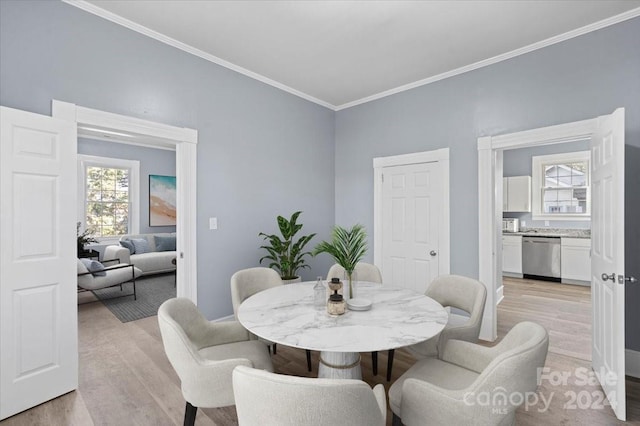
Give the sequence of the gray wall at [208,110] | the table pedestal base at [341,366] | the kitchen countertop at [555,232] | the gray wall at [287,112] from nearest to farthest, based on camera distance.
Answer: the table pedestal base at [341,366], the gray wall at [208,110], the gray wall at [287,112], the kitchen countertop at [555,232]

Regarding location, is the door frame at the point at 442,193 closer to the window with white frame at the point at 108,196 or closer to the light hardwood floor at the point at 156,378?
the light hardwood floor at the point at 156,378

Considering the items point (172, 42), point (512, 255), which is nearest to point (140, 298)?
point (172, 42)

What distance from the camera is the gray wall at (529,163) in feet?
19.9

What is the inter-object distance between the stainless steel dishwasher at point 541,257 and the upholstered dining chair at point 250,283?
528cm

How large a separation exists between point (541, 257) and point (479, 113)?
3.93 m

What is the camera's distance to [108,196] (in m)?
6.84

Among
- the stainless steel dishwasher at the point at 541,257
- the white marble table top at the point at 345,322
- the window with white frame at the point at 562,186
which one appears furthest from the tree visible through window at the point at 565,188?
the white marble table top at the point at 345,322

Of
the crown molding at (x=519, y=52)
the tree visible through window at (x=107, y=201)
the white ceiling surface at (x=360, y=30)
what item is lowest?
the tree visible through window at (x=107, y=201)

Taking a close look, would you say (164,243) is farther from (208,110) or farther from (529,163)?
(529,163)

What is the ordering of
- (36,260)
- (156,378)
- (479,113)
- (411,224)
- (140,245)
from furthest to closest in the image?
1. (140,245)
2. (411,224)
3. (479,113)
4. (156,378)
5. (36,260)

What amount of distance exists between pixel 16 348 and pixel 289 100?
3.54 m

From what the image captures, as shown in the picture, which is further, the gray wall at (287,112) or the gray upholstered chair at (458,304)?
the gray wall at (287,112)

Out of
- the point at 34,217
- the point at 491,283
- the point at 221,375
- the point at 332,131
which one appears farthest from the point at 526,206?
the point at 34,217

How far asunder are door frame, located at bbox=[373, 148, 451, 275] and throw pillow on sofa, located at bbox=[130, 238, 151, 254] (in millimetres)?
4830
